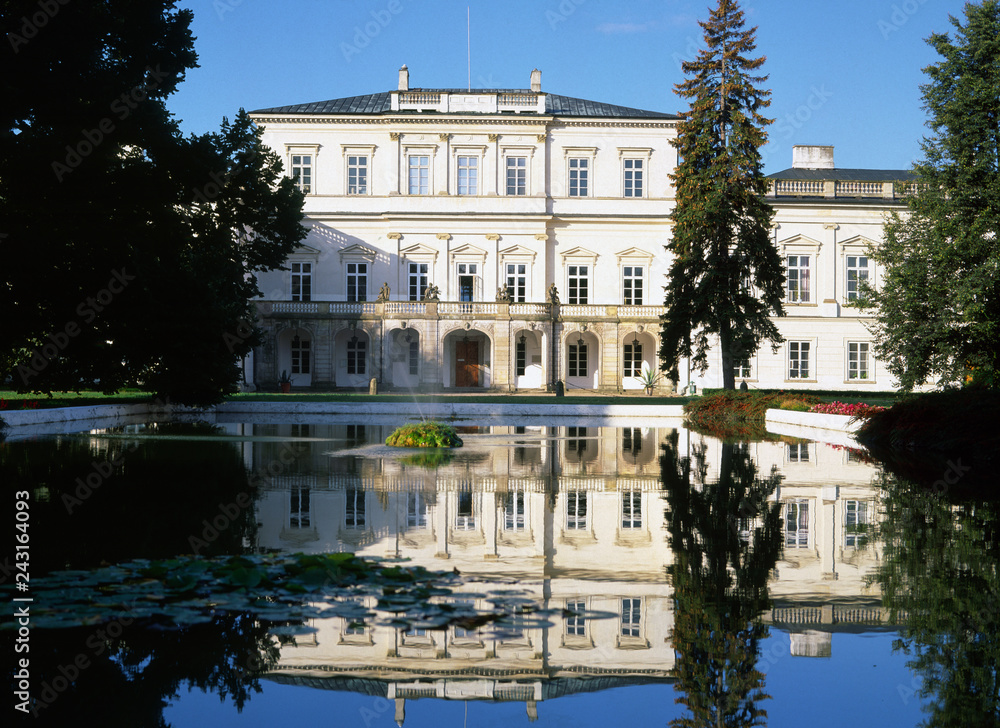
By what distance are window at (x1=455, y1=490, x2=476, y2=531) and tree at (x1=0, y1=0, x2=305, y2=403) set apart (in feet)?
35.0

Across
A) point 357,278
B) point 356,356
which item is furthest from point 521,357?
point 357,278

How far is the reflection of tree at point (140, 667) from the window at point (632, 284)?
4516 centimetres

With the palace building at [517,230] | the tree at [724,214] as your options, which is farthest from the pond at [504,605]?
the palace building at [517,230]

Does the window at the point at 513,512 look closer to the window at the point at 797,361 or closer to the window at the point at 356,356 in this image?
the window at the point at 356,356

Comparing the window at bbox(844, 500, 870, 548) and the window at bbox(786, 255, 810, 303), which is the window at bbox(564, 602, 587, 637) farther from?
the window at bbox(786, 255, 810, 303)

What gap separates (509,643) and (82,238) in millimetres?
16146

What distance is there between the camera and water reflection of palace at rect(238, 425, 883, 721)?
5.08 metres

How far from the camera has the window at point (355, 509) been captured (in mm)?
9750

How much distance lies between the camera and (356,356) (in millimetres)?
48781

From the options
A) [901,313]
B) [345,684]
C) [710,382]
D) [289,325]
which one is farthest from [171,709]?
[710,382]

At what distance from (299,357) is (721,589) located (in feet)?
143

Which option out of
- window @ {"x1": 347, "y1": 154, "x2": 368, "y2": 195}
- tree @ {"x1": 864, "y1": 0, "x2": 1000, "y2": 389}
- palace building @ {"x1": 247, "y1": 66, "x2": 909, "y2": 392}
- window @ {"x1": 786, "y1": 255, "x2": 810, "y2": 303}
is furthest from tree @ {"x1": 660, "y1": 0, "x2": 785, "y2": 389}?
window @ {"x1": 347, "y1": 154, "x2": 368, "y2": 195}

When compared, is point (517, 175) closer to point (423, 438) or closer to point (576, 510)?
point (423, 438)

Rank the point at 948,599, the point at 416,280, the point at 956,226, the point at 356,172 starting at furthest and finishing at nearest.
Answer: the point at 356,172 < the point at 416,280 < the point at 956,226 < the point at 948,599
